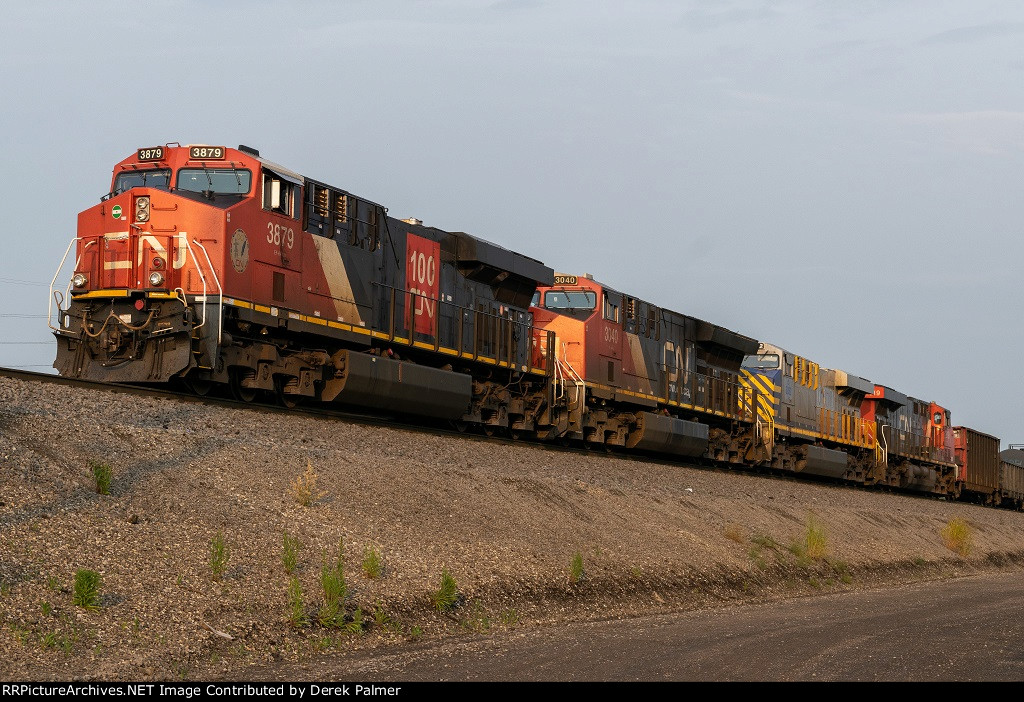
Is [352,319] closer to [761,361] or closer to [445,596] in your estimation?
[445,596]

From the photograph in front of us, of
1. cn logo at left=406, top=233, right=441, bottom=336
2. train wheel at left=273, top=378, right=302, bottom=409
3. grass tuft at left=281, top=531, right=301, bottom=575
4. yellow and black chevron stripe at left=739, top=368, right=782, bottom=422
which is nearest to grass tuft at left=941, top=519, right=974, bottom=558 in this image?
yellow and black chevron stripe at left=739, top=368, right=782, bottom=422

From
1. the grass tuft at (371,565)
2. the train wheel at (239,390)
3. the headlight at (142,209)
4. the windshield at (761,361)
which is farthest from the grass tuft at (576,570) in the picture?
the windshield at (761,361)

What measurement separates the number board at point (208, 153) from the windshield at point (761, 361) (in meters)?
21.5

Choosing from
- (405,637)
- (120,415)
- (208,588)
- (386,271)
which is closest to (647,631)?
(405,637)

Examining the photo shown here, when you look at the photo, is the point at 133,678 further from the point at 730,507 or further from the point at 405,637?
the point at 730,507

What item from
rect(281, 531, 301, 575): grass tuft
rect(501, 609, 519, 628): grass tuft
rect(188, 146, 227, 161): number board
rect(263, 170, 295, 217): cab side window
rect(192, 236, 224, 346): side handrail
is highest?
rect(188, 146, 227, 161): number board

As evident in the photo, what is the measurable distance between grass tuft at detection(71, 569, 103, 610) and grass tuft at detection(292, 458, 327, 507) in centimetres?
325

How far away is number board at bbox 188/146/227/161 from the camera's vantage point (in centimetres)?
1731

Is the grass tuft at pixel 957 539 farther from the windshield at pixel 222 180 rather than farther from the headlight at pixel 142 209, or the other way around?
the headlight at pixel 142 209

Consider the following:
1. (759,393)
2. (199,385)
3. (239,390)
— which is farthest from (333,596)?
(759,393)

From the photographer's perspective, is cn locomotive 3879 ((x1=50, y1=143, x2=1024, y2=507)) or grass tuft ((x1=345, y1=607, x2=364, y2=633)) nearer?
grass tuft ((x1=345, y1=607, x2=364, y2=633))

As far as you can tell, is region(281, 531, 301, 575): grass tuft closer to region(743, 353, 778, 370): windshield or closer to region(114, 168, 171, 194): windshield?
region(114, 168, 171, 194): windshield

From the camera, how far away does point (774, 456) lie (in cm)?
3378

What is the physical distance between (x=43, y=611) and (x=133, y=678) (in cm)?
103
